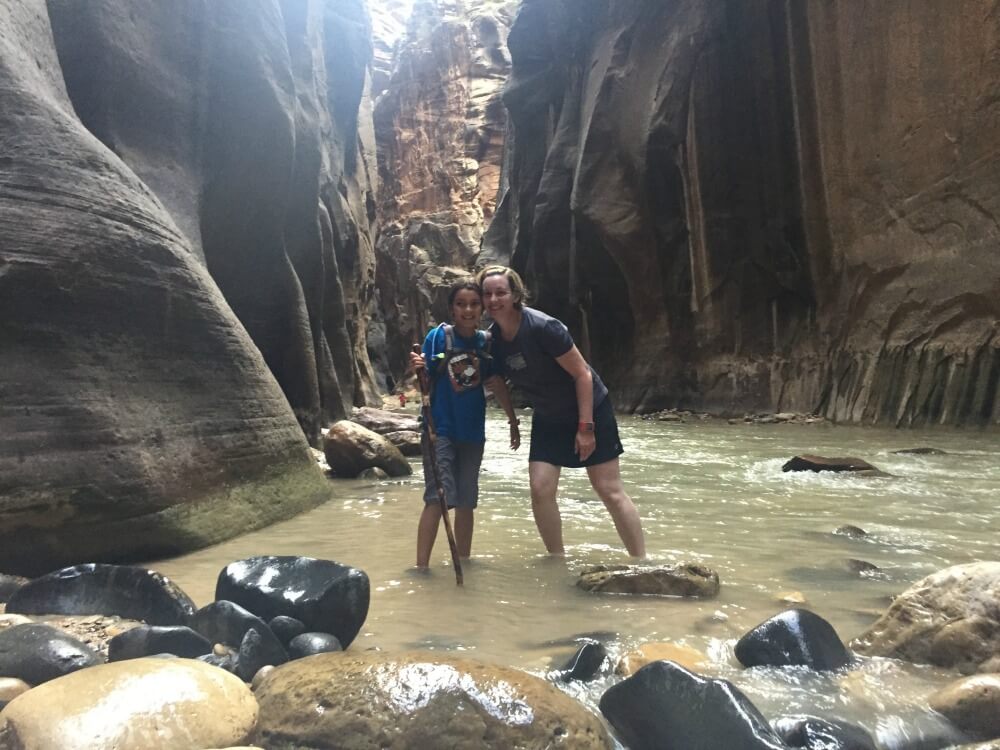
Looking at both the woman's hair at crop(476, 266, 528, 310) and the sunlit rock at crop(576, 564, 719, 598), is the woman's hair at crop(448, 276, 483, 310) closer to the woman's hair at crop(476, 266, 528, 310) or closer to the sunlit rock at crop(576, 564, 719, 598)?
the woman's hair at crop(476, 266, 528, 310)

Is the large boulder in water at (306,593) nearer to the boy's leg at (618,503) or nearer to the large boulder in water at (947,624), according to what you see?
the boy's leg at (618,503)

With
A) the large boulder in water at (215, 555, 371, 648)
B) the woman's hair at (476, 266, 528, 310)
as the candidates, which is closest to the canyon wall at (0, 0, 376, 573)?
the large boulder in water at (215, 555, 371, 648)

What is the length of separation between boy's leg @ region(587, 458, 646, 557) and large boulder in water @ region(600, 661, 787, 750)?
1.95 meters

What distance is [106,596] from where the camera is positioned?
2.97m

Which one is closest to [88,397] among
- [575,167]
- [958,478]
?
[958,478]

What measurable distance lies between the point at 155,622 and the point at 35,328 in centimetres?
202

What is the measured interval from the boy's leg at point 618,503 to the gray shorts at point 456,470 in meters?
0.62

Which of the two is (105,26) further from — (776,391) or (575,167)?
(575,167)

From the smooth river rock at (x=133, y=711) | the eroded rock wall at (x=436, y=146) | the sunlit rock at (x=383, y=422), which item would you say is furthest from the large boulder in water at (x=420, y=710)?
the eroded rock wall at (x=436, y=146)

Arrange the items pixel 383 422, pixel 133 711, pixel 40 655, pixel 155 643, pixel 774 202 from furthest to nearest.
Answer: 1. pixel 774 202
2. pixel 383 422
3. pixel 155 643
4. pixel 40 655
5. pixel 133 711

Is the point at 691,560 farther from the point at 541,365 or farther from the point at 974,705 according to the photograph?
the point at 974,705

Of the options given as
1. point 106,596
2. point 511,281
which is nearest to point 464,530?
point 511,281

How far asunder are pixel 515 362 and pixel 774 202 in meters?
16.1

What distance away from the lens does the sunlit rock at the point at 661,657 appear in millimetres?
2404
